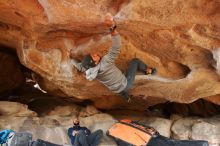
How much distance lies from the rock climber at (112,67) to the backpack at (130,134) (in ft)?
1.94

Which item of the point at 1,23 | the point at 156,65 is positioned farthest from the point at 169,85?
the point at 1,23

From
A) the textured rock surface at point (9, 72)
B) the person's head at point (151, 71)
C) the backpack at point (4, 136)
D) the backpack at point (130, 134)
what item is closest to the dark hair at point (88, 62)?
the person's head at point (151, 71)

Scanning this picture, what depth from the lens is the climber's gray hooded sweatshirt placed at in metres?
4.76

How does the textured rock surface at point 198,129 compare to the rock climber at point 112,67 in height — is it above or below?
below

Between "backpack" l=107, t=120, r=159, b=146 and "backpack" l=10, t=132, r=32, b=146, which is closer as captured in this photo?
"backpack" l=10, t=132, r=32, b=146

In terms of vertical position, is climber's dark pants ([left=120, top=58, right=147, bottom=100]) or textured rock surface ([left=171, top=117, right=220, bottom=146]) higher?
climber's dark pants ([left=120, top=58, right=147, bottom=100])

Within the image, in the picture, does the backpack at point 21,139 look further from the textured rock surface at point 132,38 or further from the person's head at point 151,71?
the person's head at point 151,71

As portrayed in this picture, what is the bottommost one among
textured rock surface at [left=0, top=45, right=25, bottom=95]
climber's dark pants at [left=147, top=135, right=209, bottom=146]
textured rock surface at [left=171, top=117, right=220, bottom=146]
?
climber's dark pants at [left=147, top=135, right=209, bottom=146]

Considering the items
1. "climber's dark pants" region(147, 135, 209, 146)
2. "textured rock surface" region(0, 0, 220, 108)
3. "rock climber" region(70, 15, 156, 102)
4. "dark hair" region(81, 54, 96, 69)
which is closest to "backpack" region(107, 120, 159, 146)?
"climber's dark pants" region(147, 135, 209, 146)

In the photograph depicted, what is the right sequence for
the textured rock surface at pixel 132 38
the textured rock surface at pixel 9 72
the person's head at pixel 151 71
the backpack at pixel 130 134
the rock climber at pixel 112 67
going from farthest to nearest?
the textured rock surface at pixel 9 72 → the person's head at pixel 151 71 → the backpack at pixel 130 134 → the rock climber at pixel 112 67 → the textured rock surface at pixel 132 38

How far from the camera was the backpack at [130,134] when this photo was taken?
5.38 meters

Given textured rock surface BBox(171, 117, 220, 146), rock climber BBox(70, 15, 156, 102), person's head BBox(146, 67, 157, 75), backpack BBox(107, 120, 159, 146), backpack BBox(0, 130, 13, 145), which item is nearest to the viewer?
rock climber BBox(70, 15, 156, 102)

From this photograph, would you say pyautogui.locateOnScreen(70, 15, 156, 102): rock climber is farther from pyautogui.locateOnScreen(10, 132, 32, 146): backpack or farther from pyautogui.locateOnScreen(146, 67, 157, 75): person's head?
pyautogui.locateOnScreen(10, 132, 32, 146): backpack

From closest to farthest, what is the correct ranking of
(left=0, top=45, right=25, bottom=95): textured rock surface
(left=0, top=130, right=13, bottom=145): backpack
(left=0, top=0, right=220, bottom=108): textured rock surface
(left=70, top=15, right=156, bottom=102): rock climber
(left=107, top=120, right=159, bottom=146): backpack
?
(left=0, top=0, right=220, bottom=108): textured rock surface < (left=70, top=15, right=156, bottom=102): rock climber < (left=0, top=130, right=13, bottom=145): backpack < (left=107, top=120, right=159, bottom=146): backpack < (left=0, top=45, right=25, bottom=95): textured rock surface
